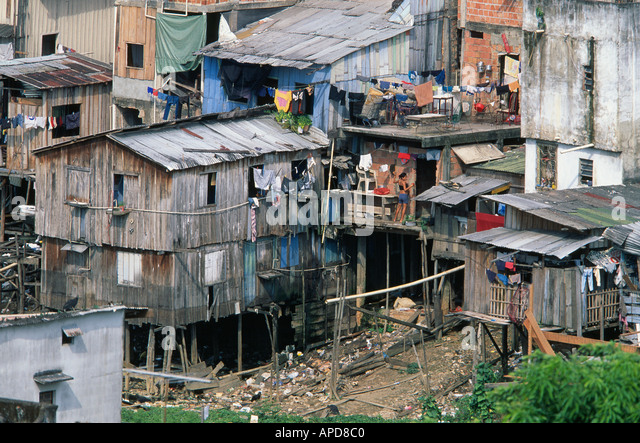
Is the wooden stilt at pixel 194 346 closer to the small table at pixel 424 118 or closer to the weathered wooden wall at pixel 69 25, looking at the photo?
the small table at pixel 424 118

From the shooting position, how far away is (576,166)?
118ft

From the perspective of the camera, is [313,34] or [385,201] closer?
[385,201]

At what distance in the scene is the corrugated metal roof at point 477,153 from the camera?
39.2m

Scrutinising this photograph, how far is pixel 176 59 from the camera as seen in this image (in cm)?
4403

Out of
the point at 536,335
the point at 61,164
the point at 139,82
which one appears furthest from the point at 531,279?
the point at 139,82

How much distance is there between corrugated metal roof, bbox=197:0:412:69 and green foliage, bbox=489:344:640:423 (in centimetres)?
1783

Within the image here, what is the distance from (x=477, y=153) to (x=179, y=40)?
37.4 ft

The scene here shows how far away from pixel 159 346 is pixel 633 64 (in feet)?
55.7

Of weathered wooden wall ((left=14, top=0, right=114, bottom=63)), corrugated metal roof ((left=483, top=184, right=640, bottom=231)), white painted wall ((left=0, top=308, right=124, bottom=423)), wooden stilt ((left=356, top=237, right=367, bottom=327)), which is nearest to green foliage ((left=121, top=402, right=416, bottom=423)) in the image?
white painted wall ((left=0, top=308, right=124, bottom=423))

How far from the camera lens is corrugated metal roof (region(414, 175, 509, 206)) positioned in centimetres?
3772

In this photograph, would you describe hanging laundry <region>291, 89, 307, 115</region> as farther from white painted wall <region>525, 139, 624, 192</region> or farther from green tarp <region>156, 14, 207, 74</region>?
white painted wall <region>525, 139, 624, 192</region>

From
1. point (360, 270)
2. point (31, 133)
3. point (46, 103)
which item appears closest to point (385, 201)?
point (360, 270)

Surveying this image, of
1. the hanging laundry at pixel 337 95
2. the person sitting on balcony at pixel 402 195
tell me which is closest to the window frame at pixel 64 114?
the hanging laundry at pixel 337 95

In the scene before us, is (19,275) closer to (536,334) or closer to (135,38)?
(135,38)
